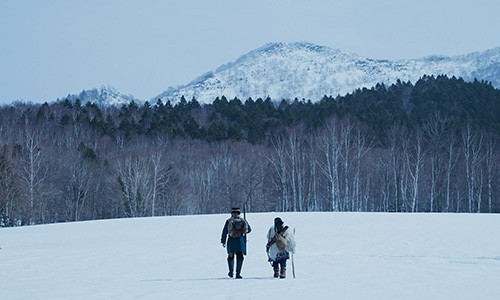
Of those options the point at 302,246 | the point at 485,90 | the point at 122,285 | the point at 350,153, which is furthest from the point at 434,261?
the point at 485,90

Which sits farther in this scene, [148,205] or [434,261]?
[148,205]

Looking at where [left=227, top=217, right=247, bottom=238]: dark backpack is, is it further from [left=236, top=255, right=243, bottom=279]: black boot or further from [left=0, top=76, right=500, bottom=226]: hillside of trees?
[left=0, top=76, right=500, bottom=226]: hillside of trees

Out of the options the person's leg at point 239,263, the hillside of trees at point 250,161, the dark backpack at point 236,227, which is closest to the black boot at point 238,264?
the person's leg at point 239,263

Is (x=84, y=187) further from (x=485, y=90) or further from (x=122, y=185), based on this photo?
(x=485, y=90)

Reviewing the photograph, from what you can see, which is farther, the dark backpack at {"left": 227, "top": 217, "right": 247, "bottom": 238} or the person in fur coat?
the dark backpack at {"left": 227, "top": 217, "right": 247, "bottom": 238}

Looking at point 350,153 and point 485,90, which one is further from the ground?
point 485,90

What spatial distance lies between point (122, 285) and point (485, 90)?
85064 millimetres

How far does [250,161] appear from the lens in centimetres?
6825

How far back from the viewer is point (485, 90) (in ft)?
295

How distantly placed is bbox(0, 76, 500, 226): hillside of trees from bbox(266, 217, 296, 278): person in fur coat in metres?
39.0

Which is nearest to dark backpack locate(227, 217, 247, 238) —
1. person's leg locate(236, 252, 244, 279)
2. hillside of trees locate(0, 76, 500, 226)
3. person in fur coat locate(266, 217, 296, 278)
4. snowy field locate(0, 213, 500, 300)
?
person's leg locate(236, 252, 244, 279)

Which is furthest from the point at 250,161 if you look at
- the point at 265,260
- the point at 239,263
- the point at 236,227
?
the point at 239,263

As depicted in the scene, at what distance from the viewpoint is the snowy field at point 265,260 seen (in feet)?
44.1

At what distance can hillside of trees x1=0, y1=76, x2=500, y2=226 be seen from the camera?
194 feet
